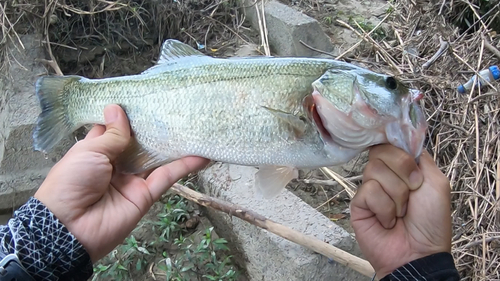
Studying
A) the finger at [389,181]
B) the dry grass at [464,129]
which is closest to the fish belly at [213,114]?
the finger at [389,181]

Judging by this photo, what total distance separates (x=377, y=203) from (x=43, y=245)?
45.6 inches

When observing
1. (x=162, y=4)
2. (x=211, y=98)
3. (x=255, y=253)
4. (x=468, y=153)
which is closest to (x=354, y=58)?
(x=468, y=153)

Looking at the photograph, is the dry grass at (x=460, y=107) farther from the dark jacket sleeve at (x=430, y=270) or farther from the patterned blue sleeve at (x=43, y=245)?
the patterned blue sleeve at (x=43, y=245)

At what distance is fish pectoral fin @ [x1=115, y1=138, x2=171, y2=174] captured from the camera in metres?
1.89

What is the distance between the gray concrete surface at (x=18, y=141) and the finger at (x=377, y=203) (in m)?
2.66

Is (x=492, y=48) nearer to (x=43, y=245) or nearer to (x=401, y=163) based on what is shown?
(x=401, y=163)

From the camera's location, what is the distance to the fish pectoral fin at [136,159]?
189 cm

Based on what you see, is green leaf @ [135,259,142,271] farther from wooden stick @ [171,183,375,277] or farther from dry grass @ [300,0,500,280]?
dry grass @ [300,0,500,280]

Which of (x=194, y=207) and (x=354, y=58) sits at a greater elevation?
(x=354, y=58)

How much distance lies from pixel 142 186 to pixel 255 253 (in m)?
1.02

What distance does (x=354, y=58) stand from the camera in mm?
4051

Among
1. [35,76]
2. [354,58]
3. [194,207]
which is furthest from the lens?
[354,58]

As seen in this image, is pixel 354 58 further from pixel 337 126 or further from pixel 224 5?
pixel 337 126

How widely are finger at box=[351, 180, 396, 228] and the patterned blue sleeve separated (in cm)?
101
